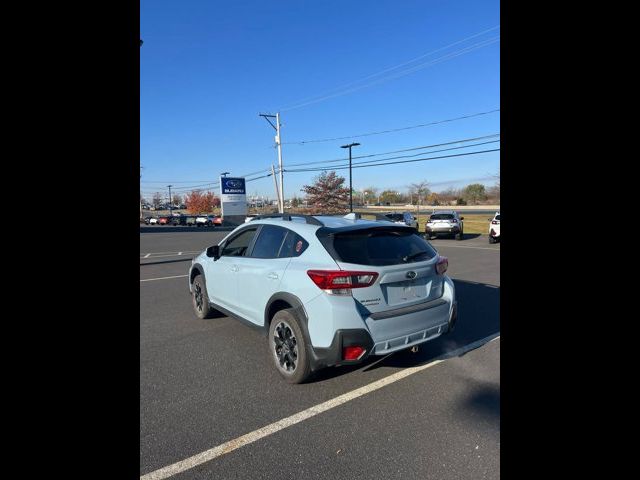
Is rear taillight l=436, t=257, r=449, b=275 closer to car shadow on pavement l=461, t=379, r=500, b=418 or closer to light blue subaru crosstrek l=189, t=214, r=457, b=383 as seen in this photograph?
light blue subaru crosstrek l=189, t=214, r=457, b=383

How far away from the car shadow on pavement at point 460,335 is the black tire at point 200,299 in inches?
99.3

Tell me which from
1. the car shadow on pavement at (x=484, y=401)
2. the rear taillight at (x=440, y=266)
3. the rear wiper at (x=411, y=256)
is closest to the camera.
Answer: the car shadow on pavement at (x=484, y=401)

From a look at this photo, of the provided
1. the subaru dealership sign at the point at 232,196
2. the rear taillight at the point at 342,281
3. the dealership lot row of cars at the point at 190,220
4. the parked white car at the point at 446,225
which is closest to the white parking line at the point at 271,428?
the rear taillight at the point at 342,281

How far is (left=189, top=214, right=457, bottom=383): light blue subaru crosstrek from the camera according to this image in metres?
3.36

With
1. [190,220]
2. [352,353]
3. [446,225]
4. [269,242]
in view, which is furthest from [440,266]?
[190,220]

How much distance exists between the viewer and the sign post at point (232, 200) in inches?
1827

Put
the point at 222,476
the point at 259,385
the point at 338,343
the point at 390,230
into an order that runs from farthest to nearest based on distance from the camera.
A: the point at 390,230 < the point at 259,385 < the point at 338,343 < the point at 222,476

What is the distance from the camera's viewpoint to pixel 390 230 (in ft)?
13.1

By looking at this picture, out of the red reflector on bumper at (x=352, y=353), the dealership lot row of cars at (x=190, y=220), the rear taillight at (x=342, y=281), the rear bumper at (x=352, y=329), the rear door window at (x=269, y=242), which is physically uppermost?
the dealership lot row of cars at (x=190, y=220)

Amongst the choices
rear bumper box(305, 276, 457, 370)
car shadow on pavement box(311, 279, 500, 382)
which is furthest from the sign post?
rear bumper box(305, 276, 457, 370)

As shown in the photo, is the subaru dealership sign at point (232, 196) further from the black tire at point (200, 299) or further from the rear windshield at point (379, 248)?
the rear windshield at point (379, 248)
